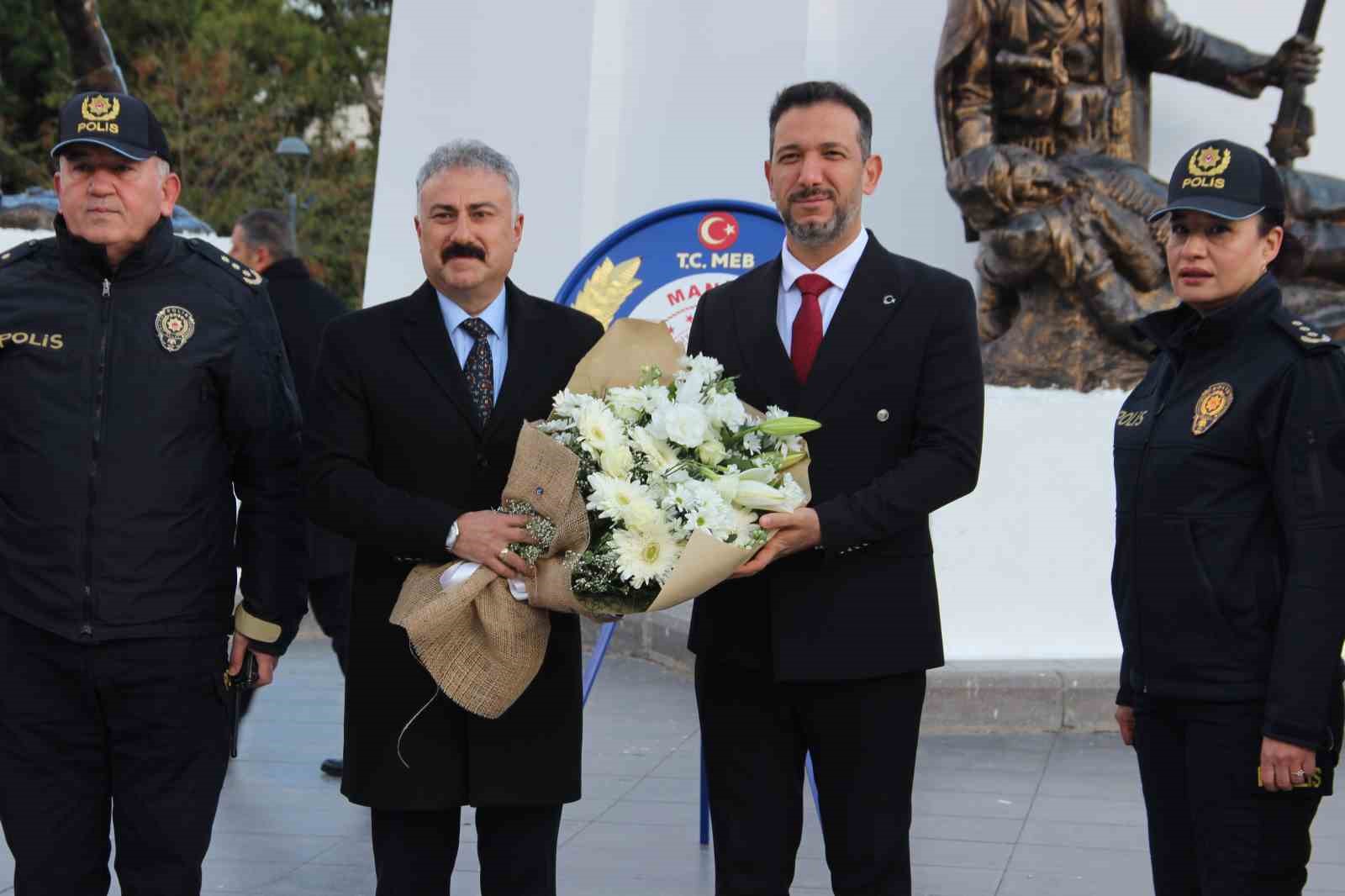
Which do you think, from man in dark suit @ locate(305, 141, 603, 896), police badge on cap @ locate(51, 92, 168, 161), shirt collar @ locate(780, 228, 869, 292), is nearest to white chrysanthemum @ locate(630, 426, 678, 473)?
man in dark suit @ locate(305, 141, 603, 896)

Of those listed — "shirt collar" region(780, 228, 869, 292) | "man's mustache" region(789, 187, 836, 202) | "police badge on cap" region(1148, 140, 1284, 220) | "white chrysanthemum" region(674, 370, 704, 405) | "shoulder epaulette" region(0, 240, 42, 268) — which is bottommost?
"white chrysanthemum" region(674, 370, 704, 405)

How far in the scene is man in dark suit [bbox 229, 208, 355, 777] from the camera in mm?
6379

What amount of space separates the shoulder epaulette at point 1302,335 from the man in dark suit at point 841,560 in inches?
23.6

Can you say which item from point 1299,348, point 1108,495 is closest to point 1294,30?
point 1108,495

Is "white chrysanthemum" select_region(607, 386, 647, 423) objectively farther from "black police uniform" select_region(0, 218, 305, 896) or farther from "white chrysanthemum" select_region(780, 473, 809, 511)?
"black police uniform" select_region(0, 218, 305, 896)

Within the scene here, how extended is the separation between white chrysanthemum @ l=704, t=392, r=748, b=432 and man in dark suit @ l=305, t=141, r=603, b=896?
491mm

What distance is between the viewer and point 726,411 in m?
3.21

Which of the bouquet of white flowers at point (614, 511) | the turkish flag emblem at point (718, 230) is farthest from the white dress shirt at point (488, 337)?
the turkish flag emblem at point (718, 230)

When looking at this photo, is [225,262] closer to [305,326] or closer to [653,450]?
[653,450]

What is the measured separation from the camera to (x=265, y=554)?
3.72 metres

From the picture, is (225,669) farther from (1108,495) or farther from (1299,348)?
(1108,495)

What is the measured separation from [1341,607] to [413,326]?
6.33 feet

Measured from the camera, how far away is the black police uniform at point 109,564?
346cm

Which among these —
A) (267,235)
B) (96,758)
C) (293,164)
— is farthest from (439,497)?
(293,164)
